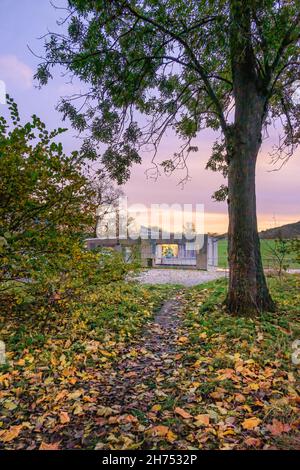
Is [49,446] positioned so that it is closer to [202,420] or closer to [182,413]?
[182,413]

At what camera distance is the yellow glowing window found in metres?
18.3

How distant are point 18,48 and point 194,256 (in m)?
14.3

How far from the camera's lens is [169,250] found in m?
18.5

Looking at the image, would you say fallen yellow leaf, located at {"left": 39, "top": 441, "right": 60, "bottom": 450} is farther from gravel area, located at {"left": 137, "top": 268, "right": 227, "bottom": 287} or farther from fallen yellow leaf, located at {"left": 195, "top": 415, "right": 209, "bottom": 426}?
gravel area, located at {"left": 137, "top": 268, "right": 227, "bottom": 287}

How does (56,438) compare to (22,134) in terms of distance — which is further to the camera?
(22,134)

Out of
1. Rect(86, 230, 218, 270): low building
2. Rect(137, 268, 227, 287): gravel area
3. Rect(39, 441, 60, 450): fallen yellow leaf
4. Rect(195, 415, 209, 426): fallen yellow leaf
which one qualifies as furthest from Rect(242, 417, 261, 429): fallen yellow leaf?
Rect(86, 230, 218, 270): low building

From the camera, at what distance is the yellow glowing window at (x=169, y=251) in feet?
60.0

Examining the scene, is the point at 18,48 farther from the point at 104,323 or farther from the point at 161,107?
the point at 104,323

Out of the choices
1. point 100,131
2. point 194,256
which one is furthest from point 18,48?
point 194,256

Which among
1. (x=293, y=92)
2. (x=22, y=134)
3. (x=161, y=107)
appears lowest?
(x=22, y=134)

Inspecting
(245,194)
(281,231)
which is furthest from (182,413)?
(281,231)

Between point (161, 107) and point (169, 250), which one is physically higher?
point (161, 107)

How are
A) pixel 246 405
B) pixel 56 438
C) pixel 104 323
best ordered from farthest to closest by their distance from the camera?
pixel 104 323, pixel 246 405, pixel 56 438

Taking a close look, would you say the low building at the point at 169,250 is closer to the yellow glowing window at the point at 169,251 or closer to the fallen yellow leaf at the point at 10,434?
the yellow glowing window at the point at 169,251
